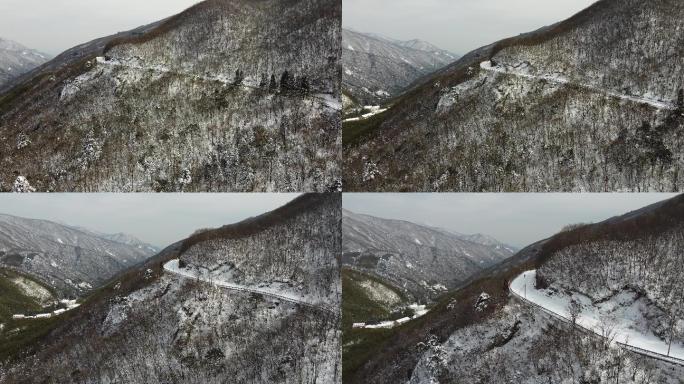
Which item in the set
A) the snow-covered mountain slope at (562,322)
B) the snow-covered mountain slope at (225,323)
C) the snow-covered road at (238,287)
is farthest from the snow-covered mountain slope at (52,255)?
the snow-covered mountain slope at (562,322)

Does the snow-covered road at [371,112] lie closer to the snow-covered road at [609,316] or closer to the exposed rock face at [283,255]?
the exposed rock face at [283,255]

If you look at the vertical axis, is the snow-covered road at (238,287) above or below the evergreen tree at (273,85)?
below

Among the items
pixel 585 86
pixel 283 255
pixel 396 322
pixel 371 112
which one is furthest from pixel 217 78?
pixel 585 86

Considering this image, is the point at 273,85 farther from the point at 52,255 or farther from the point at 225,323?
the point at 52,255

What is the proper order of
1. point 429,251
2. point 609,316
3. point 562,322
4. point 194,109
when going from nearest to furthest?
1. point 609,316
2. point 562,322
3. point 194,109
4. point 429,251

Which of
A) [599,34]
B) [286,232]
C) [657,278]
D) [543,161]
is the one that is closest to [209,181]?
[286,232]

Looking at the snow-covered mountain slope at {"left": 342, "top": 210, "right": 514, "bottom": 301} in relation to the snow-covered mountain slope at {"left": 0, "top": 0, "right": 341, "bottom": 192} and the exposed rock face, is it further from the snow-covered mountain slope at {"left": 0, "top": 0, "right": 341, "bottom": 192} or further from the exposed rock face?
the snow-covered mountain slope at {"left": 0, "top": 0, "right": 341, "bottom": 192}
